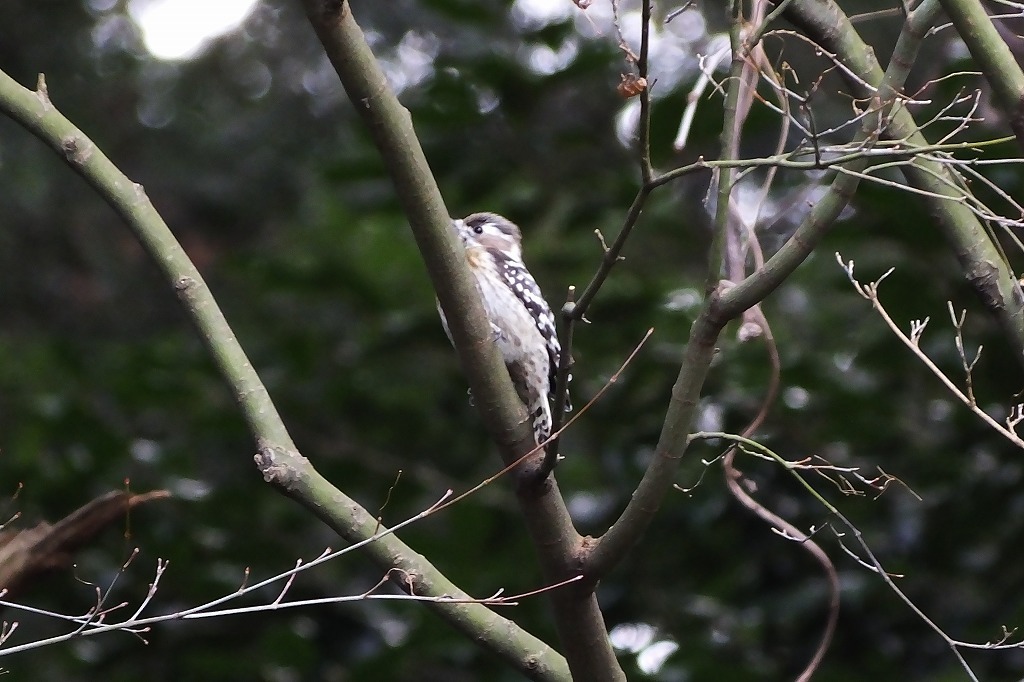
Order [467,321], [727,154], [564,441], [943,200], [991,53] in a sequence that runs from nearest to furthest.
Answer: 1. [991,53]
2. [727,154]
3. [467,321]
4. [943,200]
5. [564,441]

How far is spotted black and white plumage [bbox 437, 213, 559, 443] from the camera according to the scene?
4.54 metres

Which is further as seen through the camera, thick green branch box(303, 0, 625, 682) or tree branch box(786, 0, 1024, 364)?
tree branch box(786, 0, 1024, 364)

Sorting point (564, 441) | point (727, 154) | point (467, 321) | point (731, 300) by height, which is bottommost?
point (564, 441)

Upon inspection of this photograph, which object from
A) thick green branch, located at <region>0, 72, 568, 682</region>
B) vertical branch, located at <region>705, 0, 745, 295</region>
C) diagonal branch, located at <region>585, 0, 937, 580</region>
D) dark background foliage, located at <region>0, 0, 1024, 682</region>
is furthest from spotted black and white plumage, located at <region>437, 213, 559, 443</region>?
vertical branch, located at <region>705, 0, 745, 295</region>

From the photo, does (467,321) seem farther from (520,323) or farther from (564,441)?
(564,441)

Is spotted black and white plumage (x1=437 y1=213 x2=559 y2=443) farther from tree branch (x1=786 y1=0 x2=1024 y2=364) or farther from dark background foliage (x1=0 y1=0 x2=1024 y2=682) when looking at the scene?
tree branch (x1=786 y1=0 x2=1024 y2=364)

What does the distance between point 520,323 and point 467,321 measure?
2.03 metres

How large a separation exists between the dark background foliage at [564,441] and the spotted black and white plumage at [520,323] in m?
0.38

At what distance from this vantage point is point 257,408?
2.80m

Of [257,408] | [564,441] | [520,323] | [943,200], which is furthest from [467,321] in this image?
[564,441]

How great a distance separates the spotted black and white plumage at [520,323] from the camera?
14.9 feet

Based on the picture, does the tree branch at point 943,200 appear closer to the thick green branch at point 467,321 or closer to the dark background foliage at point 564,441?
the dark background foliage at point 564,441

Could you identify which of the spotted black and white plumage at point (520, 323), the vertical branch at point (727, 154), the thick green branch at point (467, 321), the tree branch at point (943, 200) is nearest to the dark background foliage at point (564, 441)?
the spotted black and white plumage at point (520, 323)

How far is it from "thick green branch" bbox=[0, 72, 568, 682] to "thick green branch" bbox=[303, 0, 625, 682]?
6.8 inches
